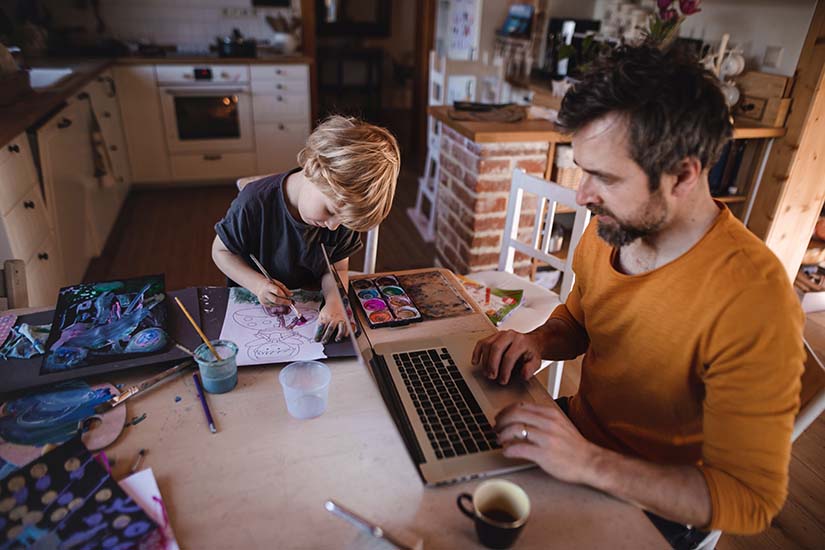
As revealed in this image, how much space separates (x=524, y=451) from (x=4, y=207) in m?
1.95

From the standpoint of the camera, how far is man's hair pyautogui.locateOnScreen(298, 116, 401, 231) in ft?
3.95

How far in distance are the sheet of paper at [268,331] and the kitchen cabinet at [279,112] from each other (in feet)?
9.97

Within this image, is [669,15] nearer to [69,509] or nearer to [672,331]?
[672,331]

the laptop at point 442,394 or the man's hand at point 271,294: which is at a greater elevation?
the man's hand at point 271,294

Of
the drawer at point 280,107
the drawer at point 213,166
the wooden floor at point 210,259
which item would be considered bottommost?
the wooden floor at point 210,259

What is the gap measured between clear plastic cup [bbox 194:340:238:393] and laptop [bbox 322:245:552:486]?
8.7 inches

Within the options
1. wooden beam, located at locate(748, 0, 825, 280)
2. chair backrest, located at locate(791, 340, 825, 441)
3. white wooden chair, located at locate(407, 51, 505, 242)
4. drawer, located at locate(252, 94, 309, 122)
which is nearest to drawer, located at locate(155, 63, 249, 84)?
drawer, located at locate(252, 94, 309, 122)

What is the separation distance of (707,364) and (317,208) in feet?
2.78

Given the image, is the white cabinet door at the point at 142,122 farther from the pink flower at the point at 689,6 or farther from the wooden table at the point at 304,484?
the wooden table at the point at 304,484

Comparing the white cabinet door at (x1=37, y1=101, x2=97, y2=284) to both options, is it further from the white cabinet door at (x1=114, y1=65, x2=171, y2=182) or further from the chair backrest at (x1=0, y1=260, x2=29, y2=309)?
the chair backrest at (x1=0, y1=260, x2=29, y2=309)

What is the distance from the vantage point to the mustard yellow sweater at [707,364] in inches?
29.8

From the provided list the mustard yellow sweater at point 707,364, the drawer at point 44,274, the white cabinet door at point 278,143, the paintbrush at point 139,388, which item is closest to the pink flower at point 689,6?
the mustard yellow sweater at point 707,364

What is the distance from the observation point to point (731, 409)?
0.78 meters

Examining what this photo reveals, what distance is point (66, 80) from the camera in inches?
112
